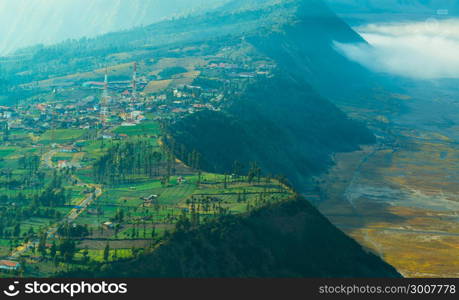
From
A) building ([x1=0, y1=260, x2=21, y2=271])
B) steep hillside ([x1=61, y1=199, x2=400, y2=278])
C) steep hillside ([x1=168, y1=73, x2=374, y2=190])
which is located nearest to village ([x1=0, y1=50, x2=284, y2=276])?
building ([x1=0, y1=260, x2=21, y2=271])

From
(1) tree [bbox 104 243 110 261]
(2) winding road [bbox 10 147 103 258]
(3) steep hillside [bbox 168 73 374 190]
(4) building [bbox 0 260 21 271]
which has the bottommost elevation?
(4) building [bbox 0 260 21 271]

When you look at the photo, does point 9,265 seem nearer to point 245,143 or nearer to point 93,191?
point 93,191

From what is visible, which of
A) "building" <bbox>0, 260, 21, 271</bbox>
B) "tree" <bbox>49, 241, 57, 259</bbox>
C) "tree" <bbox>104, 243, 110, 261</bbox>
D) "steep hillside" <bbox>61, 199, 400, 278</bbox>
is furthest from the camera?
"tree" <bbox>49, 241, 57, 259</bbox>

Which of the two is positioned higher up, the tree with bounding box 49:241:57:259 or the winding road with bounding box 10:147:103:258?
the winding road with bounding box 10:147:103:258

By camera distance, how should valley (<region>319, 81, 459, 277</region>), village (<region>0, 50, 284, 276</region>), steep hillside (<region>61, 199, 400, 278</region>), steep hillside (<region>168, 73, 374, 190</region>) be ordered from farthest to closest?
steep hillside (<region>168, 73, 374, 190</region>), valley (<region>319, 81, 459, 277</region>), village (<region>0, 50, 284, 276</region>), steep hillside (<region>61, 199, 400, 278</region>)

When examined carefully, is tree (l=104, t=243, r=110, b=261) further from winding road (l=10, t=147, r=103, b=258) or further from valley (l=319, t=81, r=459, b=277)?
valley (l=319, t=81, r=459, b=277)

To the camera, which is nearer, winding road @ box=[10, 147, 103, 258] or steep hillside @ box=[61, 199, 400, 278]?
steep hillside @ box=[61, 199, 400, 278]

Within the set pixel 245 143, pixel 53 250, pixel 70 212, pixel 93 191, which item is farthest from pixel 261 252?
pixel 245 143

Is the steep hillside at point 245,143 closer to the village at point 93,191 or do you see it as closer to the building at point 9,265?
the village at point 93,191
